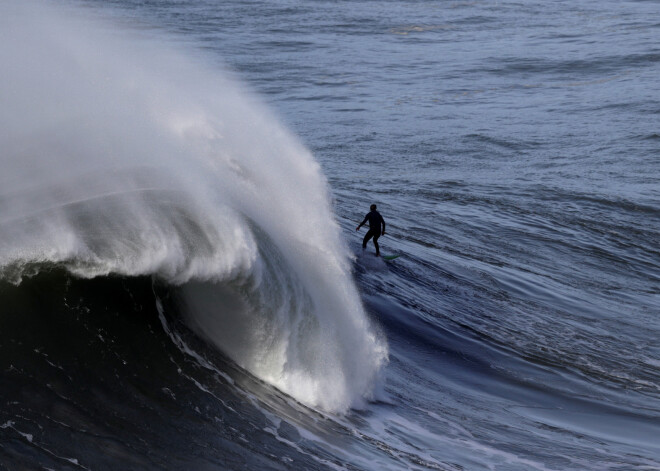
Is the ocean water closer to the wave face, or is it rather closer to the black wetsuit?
the wave face

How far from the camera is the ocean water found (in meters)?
8.20

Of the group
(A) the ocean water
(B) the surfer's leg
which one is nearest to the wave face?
(A) the ocean water

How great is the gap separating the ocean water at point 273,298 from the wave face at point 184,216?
1.3 inches

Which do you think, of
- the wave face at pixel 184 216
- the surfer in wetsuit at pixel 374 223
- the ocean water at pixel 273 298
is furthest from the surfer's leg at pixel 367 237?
the wave face at pixel 184 216

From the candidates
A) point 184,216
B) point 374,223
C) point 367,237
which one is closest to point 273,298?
point 184,216

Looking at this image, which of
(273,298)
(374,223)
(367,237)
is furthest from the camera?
(367,237)

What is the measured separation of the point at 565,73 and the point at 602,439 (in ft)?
109

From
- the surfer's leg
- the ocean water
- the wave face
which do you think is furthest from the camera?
the surfer's leg

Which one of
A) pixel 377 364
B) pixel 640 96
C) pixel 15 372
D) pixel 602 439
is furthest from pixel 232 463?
pixel 640 96

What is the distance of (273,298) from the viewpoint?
32.6 feet

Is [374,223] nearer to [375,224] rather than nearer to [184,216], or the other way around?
[375,224]

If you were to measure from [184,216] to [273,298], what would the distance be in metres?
1.33

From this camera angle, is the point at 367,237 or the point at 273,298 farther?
the point at 367,237

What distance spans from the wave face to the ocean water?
0.03m
